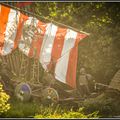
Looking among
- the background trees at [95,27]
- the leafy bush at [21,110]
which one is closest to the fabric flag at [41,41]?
the background trees at [95,27]

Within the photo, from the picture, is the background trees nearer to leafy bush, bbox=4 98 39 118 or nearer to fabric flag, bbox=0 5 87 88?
fabric flag, bbox=0 5 87 88

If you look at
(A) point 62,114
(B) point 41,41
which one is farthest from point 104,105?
(B) point 41,41

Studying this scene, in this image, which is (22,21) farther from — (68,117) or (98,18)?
(68,117)

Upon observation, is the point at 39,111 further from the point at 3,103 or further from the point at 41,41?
the point at 41,41

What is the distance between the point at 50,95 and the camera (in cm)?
646

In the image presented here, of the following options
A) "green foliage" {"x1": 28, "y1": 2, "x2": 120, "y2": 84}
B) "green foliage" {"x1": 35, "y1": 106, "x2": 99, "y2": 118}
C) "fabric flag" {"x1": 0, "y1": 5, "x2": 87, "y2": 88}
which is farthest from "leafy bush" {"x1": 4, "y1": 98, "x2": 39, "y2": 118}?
"green foliage" {"x1": 28, "y1": 2, "x2": 120, "y2": 84}

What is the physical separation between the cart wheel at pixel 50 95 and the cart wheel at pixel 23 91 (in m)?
0.29

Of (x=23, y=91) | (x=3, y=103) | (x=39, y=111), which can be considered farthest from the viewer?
(x=23, y=91)

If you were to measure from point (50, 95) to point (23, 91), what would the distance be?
1.73ft

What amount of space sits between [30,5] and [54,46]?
2.94ft

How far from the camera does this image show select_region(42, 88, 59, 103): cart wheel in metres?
6.47

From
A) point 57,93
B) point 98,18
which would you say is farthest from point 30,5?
point 57,93

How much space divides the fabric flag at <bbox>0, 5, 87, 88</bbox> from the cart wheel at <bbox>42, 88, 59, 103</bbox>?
0.26m

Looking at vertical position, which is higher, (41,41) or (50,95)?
(41,41)
